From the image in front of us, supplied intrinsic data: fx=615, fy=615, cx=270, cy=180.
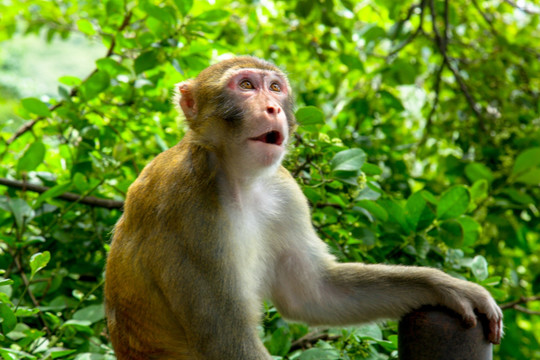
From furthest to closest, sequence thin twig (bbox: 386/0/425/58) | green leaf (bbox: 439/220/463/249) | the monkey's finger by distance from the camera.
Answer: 1. thin twig (bbox: 386/0/425/58)
2. green leaf (bbox: 439/220/463/249)
3. the monkey's finger

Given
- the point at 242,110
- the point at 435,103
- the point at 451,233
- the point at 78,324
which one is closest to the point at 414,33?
the point at 435,103

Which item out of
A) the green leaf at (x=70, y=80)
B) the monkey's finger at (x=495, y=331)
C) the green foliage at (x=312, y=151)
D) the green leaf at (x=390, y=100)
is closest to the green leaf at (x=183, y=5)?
the green foliage at (x=312, y=151)

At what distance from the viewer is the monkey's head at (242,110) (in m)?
3.24

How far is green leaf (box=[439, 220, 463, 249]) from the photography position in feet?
11.9

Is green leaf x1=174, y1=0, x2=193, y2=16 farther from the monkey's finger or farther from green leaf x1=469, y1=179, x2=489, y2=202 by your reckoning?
the monkey's finger

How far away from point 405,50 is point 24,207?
14.5 feet

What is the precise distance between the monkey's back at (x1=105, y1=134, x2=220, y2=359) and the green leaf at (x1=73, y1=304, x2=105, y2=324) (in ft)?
0.82

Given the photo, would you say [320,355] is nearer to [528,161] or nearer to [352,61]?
[528,161]

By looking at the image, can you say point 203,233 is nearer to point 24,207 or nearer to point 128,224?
point 128,224

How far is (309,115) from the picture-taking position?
141 inches

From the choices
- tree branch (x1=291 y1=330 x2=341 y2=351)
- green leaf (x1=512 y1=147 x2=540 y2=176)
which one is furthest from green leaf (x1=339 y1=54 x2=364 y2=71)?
tree branch (x1=291 y1=330 x2=341 y2=351)

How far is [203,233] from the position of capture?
3094 mm

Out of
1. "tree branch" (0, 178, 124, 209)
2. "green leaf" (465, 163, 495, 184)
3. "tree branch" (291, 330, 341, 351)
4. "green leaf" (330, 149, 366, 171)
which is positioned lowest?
"tree branch" (291, 330, 341, 351)

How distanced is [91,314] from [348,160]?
1.78 m
